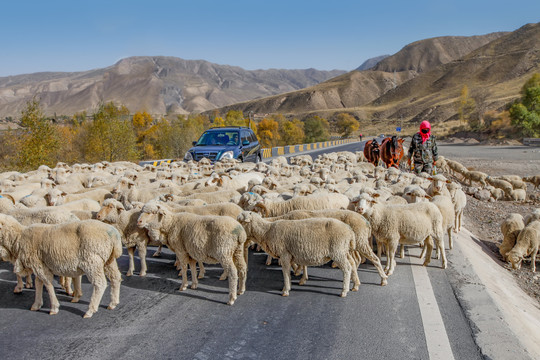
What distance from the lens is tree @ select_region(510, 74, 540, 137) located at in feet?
219

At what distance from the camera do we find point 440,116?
465 feet

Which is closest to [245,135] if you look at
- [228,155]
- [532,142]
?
[228,155]

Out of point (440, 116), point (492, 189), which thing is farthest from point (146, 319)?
point (440, 116)

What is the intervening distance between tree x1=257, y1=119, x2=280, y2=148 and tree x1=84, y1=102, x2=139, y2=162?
3395 cm

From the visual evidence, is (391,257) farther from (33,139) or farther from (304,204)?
(33,139)

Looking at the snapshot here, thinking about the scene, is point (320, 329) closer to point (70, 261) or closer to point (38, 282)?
point (70, 261)

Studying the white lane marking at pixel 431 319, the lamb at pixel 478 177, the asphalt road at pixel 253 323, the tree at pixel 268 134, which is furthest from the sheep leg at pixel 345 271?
the tree at pixel 268 134

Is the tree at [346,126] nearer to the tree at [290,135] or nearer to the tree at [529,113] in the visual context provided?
the tree at [290,135]

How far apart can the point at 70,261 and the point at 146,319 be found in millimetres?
1265

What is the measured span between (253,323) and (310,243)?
4.77ft

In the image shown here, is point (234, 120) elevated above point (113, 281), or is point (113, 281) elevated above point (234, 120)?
point (234, 120)

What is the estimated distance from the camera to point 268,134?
6881cm

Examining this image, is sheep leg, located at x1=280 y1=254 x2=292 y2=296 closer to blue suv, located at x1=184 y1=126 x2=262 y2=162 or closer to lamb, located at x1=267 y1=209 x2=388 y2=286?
lamb, located at x1=267 y1=209 x2=388 y2=286

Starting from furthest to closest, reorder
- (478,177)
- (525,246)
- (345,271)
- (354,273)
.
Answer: (478,177) < (525,246) < (354,273) < (345,271)
